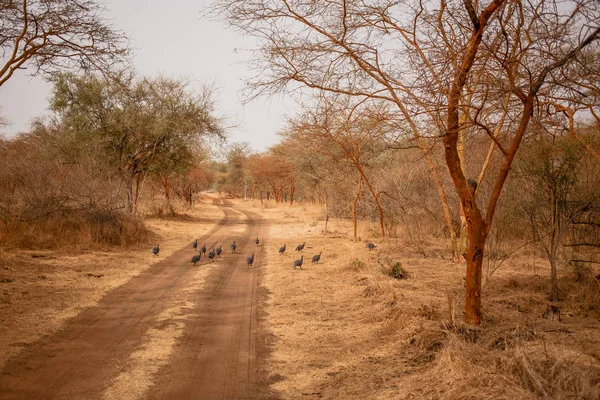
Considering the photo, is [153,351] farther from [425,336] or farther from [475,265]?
[475,265]

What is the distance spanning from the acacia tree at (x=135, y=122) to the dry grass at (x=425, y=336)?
14746 millimetres

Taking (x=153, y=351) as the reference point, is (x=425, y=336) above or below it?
above

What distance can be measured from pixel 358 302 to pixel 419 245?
19.7 feet

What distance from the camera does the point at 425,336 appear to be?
16.7 ft

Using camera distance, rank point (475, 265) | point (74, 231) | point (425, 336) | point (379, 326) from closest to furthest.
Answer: point (425, 336)
point (475, 265)
point (379, 326)
point (74, 231)

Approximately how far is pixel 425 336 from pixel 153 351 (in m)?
3.28

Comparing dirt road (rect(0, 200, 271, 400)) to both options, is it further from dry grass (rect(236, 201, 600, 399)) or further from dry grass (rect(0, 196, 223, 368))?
dry grass (rect(236, 201, 600, 399))

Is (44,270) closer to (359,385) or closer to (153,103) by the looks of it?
(359,385)

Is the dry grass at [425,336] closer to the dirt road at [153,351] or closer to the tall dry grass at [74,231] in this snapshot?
the dirt road at [153,351]

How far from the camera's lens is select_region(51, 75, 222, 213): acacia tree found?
2156cm

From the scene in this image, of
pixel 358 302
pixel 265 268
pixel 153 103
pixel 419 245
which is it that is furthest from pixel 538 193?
pixel 153 103

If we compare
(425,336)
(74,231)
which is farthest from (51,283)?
(425,336)

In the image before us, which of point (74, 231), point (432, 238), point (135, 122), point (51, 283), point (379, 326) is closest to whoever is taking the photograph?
point (379, 326)

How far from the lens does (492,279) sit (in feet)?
29.2
